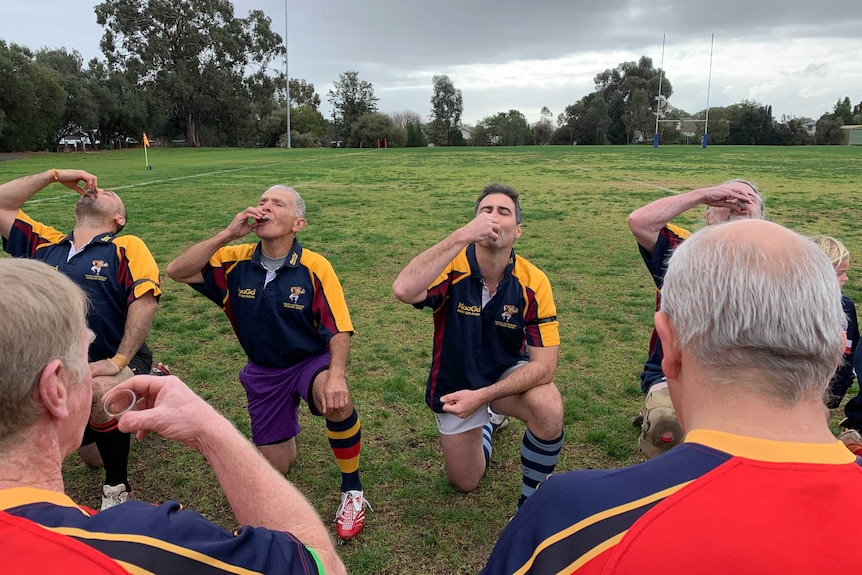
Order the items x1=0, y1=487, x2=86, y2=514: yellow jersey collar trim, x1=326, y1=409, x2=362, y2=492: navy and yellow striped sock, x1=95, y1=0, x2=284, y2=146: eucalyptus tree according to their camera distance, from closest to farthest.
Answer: x1=0, y1=487, x2=86, y2=514: yellow jersey collar trim, x1=326, y1=409, x2=362, y2=492: navy and yellow striped sock, x1=95, y1=0, x2=284, y2=146: eucalyptus tree

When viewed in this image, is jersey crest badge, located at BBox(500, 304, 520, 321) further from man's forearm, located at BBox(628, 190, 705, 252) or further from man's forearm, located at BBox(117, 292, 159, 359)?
man's forearm, located at BBox(117, 292, 159, 359)

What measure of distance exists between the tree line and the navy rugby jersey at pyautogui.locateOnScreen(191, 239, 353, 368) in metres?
48.2

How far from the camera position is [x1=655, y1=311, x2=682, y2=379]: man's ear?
1.50 m

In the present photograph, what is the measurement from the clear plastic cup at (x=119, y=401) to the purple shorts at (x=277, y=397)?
214 centimetres

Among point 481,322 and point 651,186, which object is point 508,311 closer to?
point 481,322

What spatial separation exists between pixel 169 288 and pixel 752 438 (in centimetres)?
872

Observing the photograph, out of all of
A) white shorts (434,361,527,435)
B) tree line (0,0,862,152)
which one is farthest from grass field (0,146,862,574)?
tree line (0,0,862,152)

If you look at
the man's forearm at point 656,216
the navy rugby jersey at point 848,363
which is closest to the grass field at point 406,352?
the navy rugby jersey at point 848,363

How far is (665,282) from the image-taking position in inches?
62.1

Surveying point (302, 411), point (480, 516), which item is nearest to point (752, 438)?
point (480, 516)

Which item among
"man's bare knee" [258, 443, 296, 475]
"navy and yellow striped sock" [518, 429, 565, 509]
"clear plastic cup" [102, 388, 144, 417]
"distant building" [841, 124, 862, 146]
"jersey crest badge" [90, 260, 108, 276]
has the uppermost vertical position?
"distant building" [841, 124, 862, 146]

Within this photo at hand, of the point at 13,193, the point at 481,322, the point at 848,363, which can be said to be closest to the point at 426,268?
the point at 481,322

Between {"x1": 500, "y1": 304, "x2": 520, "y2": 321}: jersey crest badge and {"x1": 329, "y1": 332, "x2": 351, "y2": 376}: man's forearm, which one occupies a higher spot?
{"x1": 500, "y1": 304, "x2": 520, "y2": 321}: jersey crest badge

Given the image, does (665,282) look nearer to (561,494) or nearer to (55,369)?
(561,494)
